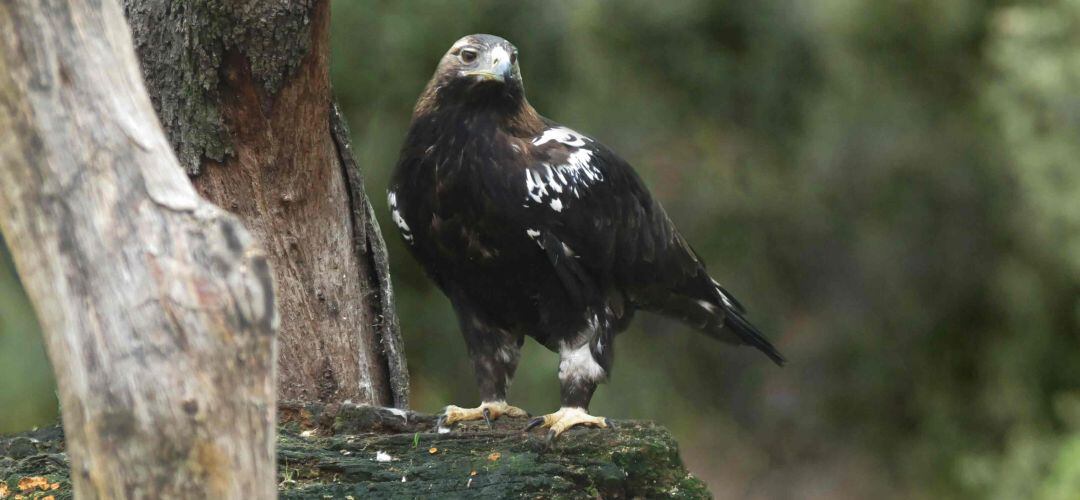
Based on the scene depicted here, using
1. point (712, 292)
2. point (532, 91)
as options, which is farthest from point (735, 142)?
point (712, 292)

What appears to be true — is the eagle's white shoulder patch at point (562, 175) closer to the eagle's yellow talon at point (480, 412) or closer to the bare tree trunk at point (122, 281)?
the eagle's yellow talon at point (480, 412)

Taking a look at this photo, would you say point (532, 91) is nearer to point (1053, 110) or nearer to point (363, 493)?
point (1053, 110)

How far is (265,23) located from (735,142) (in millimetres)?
5648

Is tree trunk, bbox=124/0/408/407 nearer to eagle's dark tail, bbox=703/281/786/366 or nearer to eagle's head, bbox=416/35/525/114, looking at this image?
eagle's head, bbox=416/35/525/114

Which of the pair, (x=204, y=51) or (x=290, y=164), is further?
(x=290, y=164)

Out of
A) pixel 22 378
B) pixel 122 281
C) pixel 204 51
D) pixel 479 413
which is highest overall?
pixel 204 51

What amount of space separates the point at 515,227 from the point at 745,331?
4.14 feet

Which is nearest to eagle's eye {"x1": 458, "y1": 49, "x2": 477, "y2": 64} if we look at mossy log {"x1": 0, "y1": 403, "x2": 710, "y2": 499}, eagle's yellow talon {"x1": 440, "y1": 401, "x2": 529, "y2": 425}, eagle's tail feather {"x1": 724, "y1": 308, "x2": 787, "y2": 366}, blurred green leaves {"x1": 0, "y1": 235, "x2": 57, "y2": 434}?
eagle's yellow talon {"x1": 440, "y1": 401, "x2": 529, "y2": 425}

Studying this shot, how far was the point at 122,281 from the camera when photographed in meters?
1.94

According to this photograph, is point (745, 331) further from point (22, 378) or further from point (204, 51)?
point (22, 378)

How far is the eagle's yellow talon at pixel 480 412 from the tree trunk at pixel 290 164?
1.02 feet

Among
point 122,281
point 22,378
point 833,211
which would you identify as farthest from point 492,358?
point 833,211

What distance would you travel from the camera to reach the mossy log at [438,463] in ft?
10.1

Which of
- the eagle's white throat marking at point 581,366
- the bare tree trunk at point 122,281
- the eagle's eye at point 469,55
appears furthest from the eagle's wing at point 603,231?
the bare tree trunk at point 122,281
